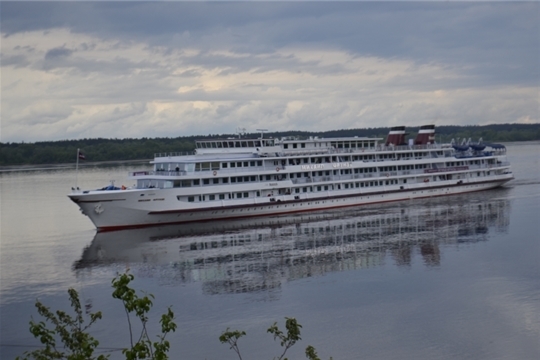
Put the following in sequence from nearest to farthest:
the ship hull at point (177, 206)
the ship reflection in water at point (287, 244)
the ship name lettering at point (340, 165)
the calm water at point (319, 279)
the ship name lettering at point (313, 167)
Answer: the calm water at point (319, 279) < the ship reflection in water at point (287, 244) < the ship hull at point (177, 206) < the ship name lettering at point (313, 167) < the ship name lettering at point (340, 165)

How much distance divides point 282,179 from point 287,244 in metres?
14.1

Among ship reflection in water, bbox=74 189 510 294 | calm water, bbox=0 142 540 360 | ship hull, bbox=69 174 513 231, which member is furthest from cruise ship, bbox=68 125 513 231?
calm water, bbox=0 142 540 360

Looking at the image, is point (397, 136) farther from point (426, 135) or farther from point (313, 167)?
point (313, 167)

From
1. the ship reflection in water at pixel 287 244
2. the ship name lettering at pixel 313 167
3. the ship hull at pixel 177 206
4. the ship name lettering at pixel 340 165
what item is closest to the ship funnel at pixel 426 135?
the ship hull at pixel 177 206

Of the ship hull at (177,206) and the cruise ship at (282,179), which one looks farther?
the cruise ship at (282,179)

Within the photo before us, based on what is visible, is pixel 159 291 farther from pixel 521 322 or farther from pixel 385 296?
pixel 521 322

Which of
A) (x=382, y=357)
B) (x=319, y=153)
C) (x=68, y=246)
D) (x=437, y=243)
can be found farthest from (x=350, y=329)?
(x=319, y=153)

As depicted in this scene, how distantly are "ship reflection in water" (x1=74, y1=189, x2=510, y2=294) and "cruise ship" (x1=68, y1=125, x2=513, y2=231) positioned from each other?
57.2 inches

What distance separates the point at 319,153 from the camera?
6375 centimetres

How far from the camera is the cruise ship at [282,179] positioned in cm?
5341

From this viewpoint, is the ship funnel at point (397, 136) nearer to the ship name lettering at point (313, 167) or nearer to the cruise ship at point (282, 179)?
the cruise ship at point (282, 179)

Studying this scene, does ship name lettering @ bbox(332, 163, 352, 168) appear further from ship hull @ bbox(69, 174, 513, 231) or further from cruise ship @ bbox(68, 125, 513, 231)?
ship hull @ bbox(69, 174, 513, 231)

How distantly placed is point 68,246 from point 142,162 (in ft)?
462

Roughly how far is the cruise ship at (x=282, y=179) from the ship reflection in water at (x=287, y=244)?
4.76 ft
